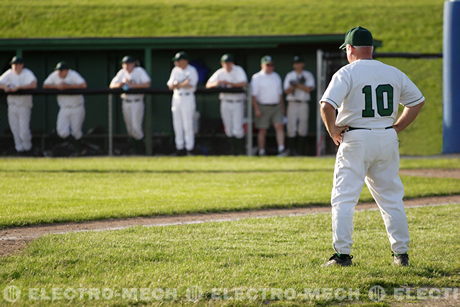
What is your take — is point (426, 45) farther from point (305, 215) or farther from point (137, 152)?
point (305, 215)

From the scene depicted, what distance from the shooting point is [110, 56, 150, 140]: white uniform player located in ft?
60.0

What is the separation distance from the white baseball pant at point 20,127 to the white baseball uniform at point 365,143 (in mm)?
12773

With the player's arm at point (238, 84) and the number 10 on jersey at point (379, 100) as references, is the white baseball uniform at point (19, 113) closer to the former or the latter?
the player's arm at point (238, 84)

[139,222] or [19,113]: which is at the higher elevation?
[19,113]

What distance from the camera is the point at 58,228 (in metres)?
8.33

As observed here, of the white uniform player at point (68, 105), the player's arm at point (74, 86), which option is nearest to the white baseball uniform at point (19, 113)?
the white uniform player at point (68, 105)

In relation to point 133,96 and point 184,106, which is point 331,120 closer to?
point 184,106

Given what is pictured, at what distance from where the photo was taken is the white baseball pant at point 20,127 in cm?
1792

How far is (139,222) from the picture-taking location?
8875 mm

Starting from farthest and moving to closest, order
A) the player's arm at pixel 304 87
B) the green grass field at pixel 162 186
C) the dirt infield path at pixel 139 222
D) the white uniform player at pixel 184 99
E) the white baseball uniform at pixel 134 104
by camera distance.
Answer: the player's arm at pixel 304 87
the white baseball uniform at pixel 134 104
the white uniform player at pixel 184 99
the green grass field at pixel 162 186
the dirt infield path at pixel 139 222

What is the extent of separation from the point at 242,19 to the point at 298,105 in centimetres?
1473

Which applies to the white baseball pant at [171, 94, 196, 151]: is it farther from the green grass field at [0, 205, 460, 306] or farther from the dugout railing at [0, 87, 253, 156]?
the green grass field at [0, 205, 460, 306]

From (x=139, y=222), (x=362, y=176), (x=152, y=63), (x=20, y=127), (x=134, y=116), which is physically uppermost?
(x=152, y=63)

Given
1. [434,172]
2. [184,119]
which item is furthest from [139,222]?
[184,119]
